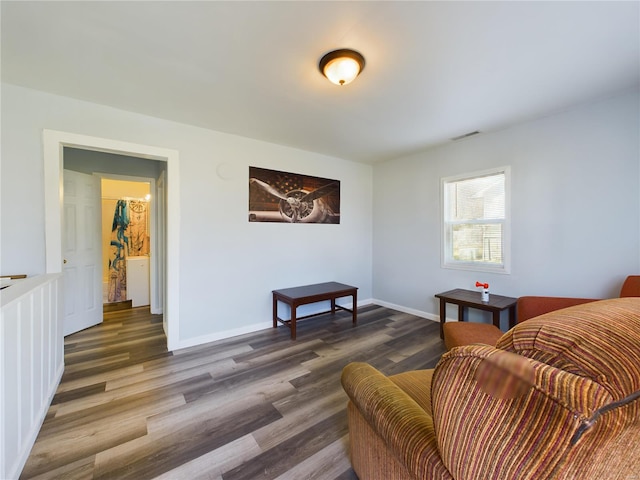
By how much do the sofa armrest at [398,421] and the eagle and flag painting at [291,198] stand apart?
8.28 feet

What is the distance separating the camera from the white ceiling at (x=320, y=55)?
1.45 meters

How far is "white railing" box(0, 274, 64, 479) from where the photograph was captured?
1209mm

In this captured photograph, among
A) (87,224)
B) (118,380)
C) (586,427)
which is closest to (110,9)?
(586,427)

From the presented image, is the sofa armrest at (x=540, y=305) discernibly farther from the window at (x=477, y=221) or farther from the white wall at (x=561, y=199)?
the window at (x=477, y=221)

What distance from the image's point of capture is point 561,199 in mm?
2617

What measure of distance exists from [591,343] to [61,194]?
3.46m

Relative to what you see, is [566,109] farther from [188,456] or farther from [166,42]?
[188,456]

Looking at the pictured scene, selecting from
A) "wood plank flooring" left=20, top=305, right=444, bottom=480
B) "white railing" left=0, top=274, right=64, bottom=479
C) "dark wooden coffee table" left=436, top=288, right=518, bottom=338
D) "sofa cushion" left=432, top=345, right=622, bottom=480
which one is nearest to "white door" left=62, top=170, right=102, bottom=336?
"wood plank flooring" left=20, top=305, right=444, bottom=480

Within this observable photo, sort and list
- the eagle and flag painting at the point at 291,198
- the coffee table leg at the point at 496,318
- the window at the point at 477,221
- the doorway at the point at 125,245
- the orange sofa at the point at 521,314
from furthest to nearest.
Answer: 1. the doorway at the point at 125,245
2. the eagle and flag painting at the point at 291,198
3. the window at the point at 477,221
4. the coffee table leg at the point at 496,318
5. the orange sofa at the point at 521,314

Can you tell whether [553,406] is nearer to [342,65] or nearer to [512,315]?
[342,65]

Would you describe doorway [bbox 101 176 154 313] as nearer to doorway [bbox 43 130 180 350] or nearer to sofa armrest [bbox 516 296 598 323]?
doorway [bbox 43 130 180 350]

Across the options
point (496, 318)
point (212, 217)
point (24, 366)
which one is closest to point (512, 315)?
point (496, 318)

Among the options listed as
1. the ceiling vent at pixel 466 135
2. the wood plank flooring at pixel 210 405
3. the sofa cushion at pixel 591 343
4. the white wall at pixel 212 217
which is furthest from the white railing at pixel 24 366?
the ceiling vent at pixel 466 135

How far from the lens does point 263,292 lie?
3443mm
